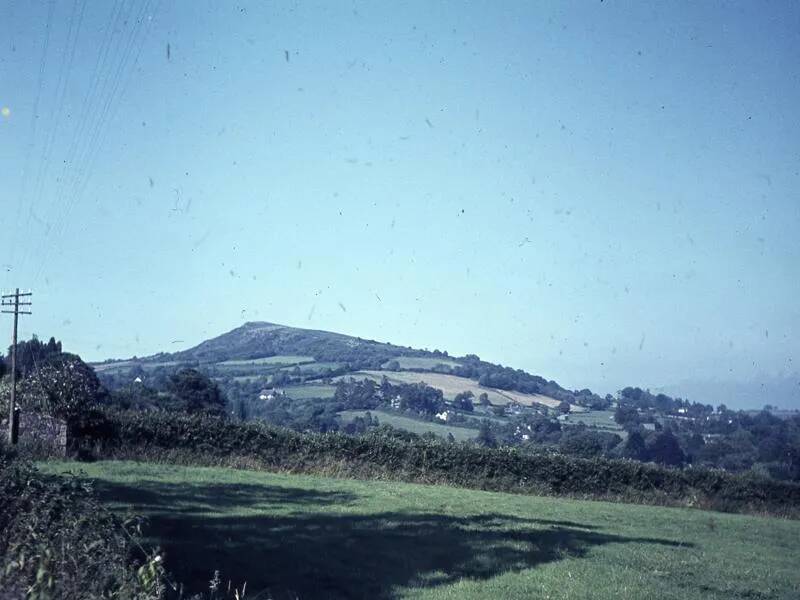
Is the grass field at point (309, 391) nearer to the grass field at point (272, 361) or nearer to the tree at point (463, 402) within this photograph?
the tree at point (463, 402)

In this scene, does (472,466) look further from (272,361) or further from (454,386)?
(272,361)

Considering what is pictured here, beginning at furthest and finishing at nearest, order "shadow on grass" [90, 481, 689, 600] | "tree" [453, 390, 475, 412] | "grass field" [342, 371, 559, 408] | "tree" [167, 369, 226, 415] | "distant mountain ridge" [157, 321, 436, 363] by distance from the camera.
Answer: "distant mountain ridge" [157, 321, 436, 363]
"grass field" [342, 371, 559, 408]
"tree" [453, 390, 475, 412]
"tree" [167, 369, 226, 415]
"shadow on grass" [90, 481, 689, 600]

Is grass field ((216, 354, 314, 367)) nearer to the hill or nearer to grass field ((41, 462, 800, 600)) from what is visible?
the hill

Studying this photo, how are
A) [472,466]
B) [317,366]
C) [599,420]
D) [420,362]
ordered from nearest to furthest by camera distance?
[472,466] < [599,420] < [317,366] < [420,362]

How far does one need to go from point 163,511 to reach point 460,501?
11.2 meters

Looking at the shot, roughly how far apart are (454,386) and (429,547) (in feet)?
223

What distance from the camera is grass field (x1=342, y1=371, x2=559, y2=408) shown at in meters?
76.9

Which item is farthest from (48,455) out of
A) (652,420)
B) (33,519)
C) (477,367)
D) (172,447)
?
(477,367)

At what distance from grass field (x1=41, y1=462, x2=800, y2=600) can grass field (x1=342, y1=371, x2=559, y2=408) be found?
51822 mm

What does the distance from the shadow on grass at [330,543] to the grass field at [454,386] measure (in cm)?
5620

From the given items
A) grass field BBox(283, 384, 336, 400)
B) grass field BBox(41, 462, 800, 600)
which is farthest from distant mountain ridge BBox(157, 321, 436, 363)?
grass field BBox(41, 462, 800, 600)

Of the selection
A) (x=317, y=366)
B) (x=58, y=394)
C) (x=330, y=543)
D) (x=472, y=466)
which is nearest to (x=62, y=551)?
(x=330, y=543)

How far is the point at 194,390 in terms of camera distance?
191 ft

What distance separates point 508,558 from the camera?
1359 cm
